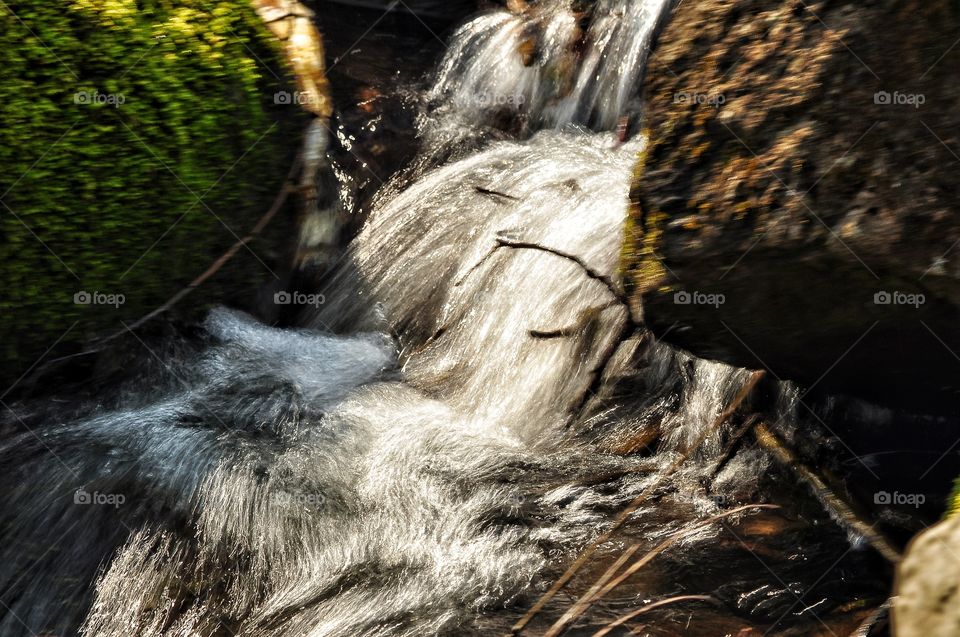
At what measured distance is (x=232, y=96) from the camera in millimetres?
4840

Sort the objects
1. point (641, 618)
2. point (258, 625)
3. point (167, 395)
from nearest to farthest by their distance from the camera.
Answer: point (641, 618) → point (258, 625) → point (167, 395)

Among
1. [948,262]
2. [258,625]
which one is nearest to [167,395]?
[258,625]

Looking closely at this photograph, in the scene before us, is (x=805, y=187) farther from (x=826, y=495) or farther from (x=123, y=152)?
(x=123, y=152)

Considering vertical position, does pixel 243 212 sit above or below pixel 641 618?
above

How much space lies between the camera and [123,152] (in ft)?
15.1

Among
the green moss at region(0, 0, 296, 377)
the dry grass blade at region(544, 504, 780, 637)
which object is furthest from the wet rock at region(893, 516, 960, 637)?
the green moss at region(0, 0, 296, 377)

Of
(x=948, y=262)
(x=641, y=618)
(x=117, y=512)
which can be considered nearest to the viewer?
(x=948, y=262)

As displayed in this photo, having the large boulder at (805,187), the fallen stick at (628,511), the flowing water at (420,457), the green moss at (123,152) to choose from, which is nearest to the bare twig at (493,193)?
the flowing water at (420,457)

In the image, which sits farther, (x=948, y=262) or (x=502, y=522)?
(x=502, y=522)

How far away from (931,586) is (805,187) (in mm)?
1227

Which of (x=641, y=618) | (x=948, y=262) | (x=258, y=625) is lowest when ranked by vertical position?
(x=258, y=625)

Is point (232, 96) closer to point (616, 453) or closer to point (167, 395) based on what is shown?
point (167, 395)

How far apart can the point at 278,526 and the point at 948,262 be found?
8.08 feet

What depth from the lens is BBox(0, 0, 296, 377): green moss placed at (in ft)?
14.5
